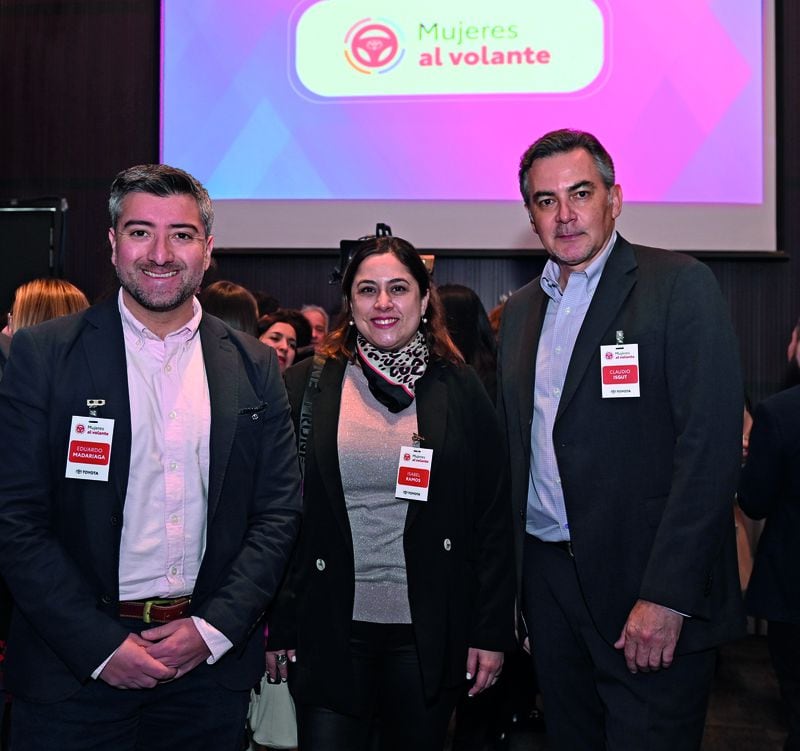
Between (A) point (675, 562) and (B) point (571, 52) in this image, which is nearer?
(A) point (675, 562)

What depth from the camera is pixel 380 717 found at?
2.27 metres

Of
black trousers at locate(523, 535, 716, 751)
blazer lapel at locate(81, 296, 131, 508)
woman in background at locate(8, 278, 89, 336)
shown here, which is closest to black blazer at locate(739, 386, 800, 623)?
black trousers at locate(523, 535, 716, 751)

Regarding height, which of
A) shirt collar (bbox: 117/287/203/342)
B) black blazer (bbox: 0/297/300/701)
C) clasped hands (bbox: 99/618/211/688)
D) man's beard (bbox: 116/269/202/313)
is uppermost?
man's beard (bbox: 116/269/202/313)

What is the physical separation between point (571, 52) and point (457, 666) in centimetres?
422

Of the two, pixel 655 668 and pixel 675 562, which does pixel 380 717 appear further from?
pixel 675 562

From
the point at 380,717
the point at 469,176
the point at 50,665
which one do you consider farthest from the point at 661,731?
the point at 469,176

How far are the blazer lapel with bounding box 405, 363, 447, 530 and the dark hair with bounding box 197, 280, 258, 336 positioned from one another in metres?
1.38

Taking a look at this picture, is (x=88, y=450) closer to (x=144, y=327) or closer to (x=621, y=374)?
(x=144, y=327)

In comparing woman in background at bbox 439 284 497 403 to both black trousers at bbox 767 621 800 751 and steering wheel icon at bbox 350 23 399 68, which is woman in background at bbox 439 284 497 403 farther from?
steering wheel icon at bbox 350 23 399 68

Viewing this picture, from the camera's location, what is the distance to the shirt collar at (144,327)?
197 centimetres

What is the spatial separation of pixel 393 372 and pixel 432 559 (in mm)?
499

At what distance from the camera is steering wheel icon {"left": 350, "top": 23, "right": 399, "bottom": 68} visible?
548 centimetres

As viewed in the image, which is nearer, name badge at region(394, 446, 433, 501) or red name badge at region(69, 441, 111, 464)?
red name badge at region(69, 441, 111, 464)

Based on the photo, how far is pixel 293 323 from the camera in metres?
4.25
